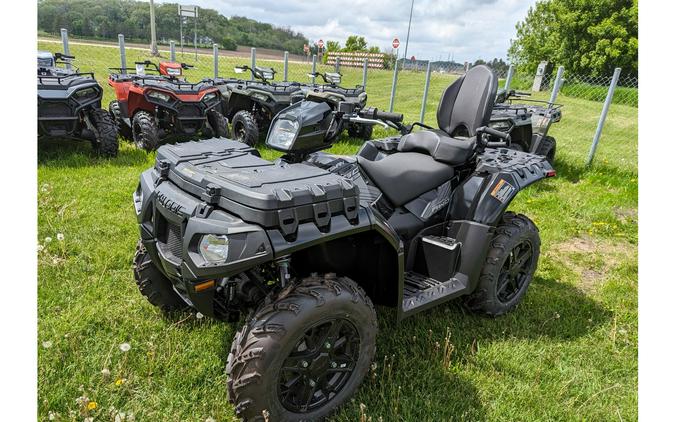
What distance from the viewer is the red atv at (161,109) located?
700cm

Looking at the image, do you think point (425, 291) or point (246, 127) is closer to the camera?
point (425, 291)

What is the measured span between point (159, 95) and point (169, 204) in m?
5.70

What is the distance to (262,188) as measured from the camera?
6.23ft

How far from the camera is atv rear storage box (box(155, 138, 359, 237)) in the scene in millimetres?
1840

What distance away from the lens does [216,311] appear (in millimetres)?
2479

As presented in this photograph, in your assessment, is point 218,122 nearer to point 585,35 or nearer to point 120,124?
point 120,124

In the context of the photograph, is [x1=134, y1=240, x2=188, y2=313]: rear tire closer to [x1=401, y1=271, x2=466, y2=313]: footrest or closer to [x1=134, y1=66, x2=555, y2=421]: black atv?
[x1=134, y1=66, x2=555, y2=421]: black atv

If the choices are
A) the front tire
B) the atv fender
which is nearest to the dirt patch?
the atv fender

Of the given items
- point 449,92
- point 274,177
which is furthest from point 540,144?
point 274,177

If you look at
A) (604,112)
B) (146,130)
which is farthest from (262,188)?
(604,112)

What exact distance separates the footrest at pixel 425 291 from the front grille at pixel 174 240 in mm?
1224

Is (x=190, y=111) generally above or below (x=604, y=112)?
below

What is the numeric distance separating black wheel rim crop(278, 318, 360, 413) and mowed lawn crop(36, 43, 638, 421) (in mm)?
157

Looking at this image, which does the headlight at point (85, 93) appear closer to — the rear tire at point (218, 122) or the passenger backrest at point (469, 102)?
the rear tire at point (218, 122)
